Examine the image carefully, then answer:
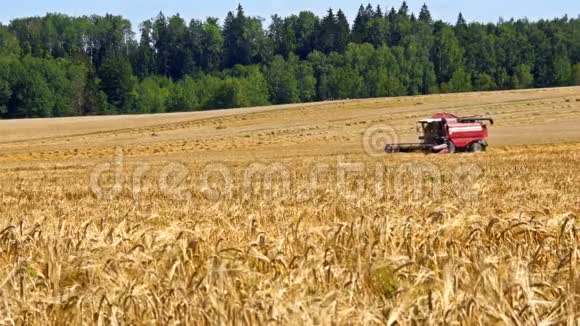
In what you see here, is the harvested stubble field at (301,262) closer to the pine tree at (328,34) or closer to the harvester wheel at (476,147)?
the harvester wheel at (476,147)

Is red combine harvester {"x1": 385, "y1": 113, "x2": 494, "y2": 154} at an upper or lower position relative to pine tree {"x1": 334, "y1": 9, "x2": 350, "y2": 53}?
lower

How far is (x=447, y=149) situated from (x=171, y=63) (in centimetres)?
14396

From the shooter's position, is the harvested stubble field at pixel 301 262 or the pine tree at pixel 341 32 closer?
the harvested stubble field at pixel 301 262

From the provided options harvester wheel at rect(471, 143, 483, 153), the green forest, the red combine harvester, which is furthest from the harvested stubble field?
the green forest

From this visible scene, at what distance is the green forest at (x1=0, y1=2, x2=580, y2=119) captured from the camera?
11312 centimetres

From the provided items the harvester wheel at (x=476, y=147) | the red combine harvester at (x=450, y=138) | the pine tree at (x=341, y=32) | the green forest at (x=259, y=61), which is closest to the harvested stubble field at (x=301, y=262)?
the red combine harvester at (x=450, y=138)

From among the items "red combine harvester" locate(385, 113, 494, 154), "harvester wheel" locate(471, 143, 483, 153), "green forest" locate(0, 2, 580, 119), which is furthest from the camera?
"green forest" locate(0, 2, 580, 119)

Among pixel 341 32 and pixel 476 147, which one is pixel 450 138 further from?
pixel 341 32

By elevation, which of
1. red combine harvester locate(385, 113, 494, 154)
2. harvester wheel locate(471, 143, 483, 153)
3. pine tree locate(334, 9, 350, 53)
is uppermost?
pine tree locate(334, 9, 350, 53)

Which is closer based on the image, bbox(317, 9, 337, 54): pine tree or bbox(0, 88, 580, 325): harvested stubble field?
bbox(0, 88, 580, 325): harvested stubble field

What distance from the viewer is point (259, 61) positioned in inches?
6978

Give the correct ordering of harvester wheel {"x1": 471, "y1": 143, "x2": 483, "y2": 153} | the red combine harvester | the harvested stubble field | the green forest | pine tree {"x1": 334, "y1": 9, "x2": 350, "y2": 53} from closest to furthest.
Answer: the harvested stubble field, the red combine harvester, harvester wheel {"x1": 471, "y1": 143, "x2": 483, "y2": 153}, the green forest, pine tree {"x1": 334, "y1": 9, "x2": 350, "y2": 53}

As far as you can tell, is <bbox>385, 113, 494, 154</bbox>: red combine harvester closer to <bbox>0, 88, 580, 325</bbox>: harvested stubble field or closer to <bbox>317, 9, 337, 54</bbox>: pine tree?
<bbox>0, 88, 580, 325</bbox>: harvested stubble field

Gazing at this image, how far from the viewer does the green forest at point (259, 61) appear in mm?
113125
